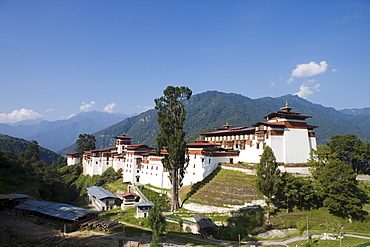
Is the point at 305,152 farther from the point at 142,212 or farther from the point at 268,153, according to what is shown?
the point at 142,212

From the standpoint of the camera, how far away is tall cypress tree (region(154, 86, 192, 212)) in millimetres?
37156

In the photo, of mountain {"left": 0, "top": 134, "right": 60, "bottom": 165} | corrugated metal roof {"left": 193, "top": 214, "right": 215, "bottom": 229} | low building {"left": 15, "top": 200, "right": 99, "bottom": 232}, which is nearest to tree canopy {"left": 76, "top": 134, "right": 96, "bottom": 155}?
mountain {"left": 0, "top": 134, "right": 60, "bottom": 165}

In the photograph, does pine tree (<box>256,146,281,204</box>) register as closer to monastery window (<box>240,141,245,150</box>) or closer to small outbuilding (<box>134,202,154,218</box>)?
monastery window (<box>240,141,245,150</box>)

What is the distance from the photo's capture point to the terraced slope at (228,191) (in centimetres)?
3384

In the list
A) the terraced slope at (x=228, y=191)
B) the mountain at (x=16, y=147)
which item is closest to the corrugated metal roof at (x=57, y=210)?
the terraced slope at (x=228, y=191)

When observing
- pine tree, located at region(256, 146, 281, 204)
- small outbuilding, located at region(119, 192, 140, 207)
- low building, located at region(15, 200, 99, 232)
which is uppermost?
pine tree, located at region(256, 146, 281, 204)

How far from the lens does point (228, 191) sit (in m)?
35.7

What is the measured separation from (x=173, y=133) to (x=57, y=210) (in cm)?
1813

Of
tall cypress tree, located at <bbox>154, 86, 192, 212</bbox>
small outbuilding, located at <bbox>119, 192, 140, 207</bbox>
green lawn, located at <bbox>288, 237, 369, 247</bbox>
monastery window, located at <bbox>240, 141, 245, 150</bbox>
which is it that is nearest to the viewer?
green lawn, located at <bbox>288, 237, 369, 247</bbox>

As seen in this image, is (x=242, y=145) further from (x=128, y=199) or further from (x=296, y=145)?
(x=128, y=199)

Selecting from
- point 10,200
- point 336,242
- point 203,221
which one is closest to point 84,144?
point 10,200

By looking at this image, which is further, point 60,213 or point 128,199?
point 128,199

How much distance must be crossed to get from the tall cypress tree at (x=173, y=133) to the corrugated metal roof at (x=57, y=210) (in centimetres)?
1366

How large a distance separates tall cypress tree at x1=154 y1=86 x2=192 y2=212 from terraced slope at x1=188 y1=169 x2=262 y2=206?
12.4 ft
